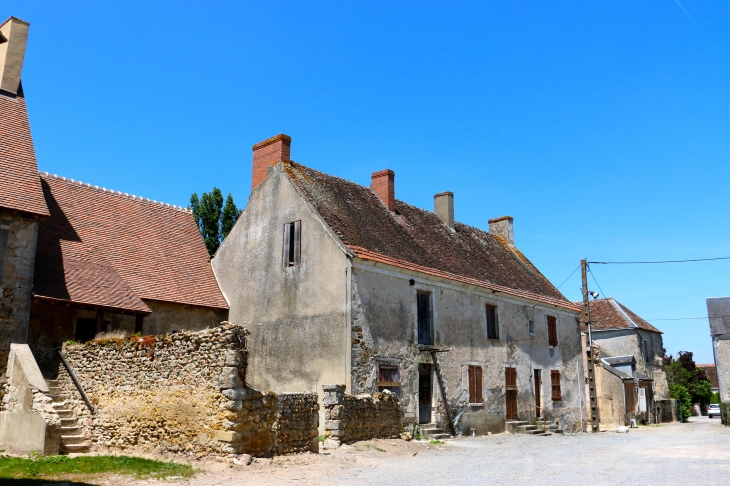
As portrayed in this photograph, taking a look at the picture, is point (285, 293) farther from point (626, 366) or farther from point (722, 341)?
point (722, 341)

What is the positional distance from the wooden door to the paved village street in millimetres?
4715

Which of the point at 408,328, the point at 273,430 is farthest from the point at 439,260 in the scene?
the point at 273,430

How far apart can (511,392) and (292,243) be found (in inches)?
383

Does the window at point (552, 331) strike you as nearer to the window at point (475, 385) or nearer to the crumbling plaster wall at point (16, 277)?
the window at point (475, 385)

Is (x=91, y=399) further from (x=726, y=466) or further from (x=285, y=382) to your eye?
(x=726, y=466)

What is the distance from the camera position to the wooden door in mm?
21719

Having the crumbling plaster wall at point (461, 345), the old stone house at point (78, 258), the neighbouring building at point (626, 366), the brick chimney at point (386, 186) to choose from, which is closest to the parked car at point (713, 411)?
the neighbouring building at point (626, 366)

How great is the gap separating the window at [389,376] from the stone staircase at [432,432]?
143 cm

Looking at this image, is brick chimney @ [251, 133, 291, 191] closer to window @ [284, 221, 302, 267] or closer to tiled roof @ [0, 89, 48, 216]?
window @ [284, 221, 302, 267]

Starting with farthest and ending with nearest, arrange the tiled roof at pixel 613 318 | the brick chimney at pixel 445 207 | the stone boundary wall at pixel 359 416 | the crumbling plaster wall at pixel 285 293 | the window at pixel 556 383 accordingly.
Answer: the tiled roof at pixel 613 318 < the brick chimney at pixel 445 207 < the window at pixel 556 383 < the crumbling plaster wall at pixel 285 293 < the stone boundary wall at pixel 359 416

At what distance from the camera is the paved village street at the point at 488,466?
1015 cm

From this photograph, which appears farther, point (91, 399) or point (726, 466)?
point (91, 399)

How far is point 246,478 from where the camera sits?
399 inches

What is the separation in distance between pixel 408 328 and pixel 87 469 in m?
9.97
